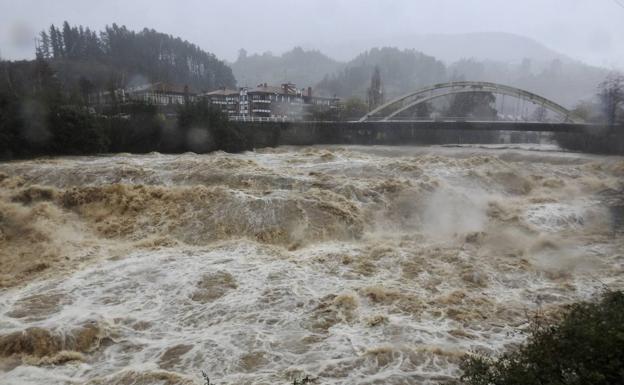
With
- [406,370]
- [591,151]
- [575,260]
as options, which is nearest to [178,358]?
[406,370]

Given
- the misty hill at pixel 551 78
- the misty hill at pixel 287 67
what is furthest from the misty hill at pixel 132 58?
the misty hill at pixel 551 78

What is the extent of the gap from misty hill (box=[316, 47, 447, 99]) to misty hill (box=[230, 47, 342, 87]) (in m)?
18.0

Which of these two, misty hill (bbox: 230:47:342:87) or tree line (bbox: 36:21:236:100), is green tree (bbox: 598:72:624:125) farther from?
misty hill (bbox: 230:47:342:87)

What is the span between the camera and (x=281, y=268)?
10000 mm

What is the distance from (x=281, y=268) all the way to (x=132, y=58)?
8513 centimetres

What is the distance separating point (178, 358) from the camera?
21.8ft

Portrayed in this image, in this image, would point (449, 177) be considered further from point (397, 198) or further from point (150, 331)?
point (150, 331)

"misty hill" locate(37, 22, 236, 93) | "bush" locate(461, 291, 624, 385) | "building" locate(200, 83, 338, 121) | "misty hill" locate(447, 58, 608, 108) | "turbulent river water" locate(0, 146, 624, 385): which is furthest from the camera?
"misty hill" locate(447, 58, 608, 108)

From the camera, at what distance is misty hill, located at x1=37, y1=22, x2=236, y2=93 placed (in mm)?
72562

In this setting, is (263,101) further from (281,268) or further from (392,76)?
(392,76)

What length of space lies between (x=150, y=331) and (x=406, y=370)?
4.18 meters

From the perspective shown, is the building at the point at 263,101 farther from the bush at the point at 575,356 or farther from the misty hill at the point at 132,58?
the bush at the point at 575,356

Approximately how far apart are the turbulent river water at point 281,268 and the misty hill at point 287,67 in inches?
5406

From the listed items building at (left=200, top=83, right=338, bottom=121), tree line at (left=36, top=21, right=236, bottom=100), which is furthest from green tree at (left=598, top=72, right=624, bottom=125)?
tree line at (left=36, top=21, right=236, bottom=100)
